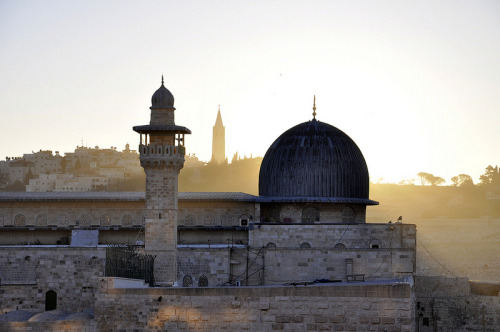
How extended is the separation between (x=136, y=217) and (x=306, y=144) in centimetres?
1010

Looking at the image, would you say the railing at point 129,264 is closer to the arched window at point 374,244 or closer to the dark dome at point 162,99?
the dark dome at point 162,99

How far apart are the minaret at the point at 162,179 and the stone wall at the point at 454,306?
13594 millimetres

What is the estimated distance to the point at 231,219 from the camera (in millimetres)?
46250

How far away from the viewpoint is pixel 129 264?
33.5 metres

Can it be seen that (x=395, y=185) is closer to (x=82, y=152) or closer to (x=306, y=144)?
(x=82, y=152)

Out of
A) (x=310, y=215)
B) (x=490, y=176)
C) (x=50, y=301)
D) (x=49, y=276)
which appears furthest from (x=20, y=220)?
(x=490, y=176)

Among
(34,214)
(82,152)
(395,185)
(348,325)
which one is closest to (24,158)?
(82,152)

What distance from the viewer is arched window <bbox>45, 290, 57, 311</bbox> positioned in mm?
38344

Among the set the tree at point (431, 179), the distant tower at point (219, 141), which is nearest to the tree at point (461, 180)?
the tree at point (431, 179)

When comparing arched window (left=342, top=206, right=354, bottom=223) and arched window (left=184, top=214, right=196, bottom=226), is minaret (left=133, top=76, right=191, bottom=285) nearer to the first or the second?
arched window (left=184, top=214, right=196, bottom=226)

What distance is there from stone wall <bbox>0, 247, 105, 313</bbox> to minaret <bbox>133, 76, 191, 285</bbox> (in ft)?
10.3

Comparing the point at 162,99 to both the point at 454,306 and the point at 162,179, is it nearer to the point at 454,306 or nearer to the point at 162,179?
the point at 162,179

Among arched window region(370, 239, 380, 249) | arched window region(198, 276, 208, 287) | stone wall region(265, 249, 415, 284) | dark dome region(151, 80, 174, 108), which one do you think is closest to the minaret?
dark dome region(151, 80, 174, 108)

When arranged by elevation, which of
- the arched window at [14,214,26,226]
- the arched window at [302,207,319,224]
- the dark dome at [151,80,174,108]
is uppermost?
the dark dome at [151,80,174,108]
